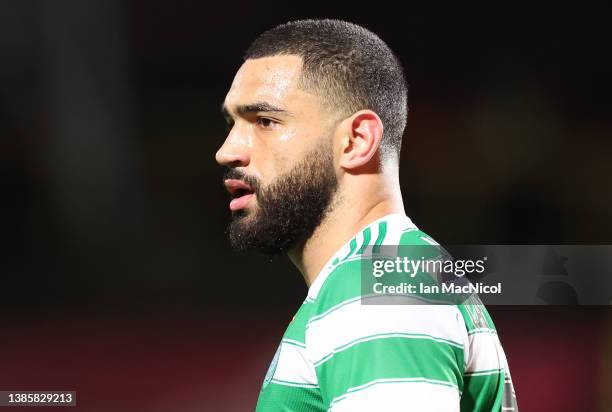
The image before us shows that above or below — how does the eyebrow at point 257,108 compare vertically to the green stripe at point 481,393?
above

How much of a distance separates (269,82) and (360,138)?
0.15 meters

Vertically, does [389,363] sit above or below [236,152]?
below

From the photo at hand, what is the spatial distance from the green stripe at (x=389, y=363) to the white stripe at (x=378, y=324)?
0.04 feet

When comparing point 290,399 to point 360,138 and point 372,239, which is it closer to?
point 372,239

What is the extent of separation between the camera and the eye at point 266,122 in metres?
1.01

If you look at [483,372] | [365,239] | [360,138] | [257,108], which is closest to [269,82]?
[257,108]

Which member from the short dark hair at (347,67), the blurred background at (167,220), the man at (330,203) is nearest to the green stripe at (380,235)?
the man at (330,203)

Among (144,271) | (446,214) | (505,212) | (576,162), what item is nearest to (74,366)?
(144,271)

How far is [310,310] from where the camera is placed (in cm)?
85

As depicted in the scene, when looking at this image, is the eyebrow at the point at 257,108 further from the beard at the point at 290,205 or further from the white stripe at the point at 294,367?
the white stripe at the point at 294,367

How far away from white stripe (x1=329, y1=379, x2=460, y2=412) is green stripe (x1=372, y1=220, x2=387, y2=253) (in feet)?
0.71

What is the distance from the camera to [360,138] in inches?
39.4

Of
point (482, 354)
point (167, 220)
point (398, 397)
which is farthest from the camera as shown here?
point (167, 220)

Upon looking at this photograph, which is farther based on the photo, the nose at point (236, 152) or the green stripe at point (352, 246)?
the nose at point (236, 152)
